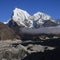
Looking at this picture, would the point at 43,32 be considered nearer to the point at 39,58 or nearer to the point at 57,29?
the point at 57,29

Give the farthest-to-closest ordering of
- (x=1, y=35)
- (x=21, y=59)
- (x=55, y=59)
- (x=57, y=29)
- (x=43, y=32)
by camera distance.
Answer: (x=1, y=35)
(x=43, y=32)
(x=57, y=29)
(x=21, y=59)
(x=55, y=59)

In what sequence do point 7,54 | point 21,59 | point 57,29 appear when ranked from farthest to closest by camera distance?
1. point 57,29
2. point 7,54
3. point 21,59

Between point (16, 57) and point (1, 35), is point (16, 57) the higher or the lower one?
the lower one

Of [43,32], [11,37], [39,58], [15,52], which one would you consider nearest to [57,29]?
[43,32]

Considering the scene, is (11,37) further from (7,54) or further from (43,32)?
(7,54)

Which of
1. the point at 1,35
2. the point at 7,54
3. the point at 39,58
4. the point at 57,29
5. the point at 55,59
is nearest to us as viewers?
the point at 55,59

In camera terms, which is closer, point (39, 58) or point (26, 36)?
point (39, 58)

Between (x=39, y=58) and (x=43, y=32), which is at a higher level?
(x=43, y=32)

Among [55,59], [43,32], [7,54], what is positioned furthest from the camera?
[43,32]

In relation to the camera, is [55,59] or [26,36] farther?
[26,36]
